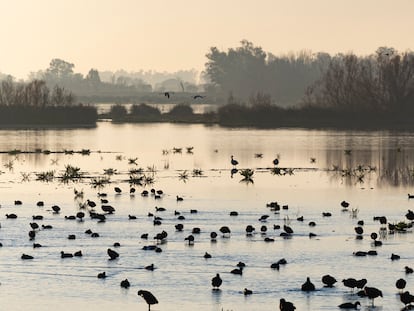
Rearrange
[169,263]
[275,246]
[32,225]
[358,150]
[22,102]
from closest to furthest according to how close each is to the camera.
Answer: [169,263] → [275,246] → [32,225] → [358,150] → [22,102]

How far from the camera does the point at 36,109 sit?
11231 cm

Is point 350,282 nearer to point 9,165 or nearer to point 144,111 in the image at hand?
point 9,165

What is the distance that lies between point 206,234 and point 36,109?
3346 inches

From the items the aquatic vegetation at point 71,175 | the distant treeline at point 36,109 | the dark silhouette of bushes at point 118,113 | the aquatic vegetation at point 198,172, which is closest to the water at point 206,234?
the aquatic vegetation at point 198,172

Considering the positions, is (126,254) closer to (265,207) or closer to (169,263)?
(169,263)

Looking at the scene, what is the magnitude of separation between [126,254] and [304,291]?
6041 mm

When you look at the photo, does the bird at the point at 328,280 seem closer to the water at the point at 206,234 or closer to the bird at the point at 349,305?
the water at the point at 206,234

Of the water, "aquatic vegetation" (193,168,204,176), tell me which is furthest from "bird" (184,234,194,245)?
"aquatic vegetation" (193,168,204,176)

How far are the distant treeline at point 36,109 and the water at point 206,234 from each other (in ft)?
159

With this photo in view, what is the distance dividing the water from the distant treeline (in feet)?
159

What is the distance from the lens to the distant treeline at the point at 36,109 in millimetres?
112125

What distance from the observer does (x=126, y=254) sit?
26.4 metres

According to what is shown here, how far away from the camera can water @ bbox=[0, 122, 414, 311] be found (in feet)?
72.2

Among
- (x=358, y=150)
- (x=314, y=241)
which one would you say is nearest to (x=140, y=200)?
(x=314, y=241)
